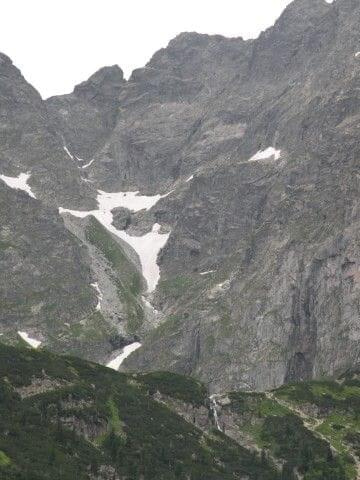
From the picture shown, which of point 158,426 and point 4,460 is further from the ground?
point 158,426

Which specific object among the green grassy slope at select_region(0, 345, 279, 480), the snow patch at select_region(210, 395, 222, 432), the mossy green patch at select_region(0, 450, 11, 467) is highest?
the snow patch at select_region(210, 395, 222, 432)

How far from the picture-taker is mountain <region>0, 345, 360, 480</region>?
94.6 metres

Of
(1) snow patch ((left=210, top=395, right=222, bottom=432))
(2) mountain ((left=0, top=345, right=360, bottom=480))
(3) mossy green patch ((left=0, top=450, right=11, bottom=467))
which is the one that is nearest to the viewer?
(3) mossy green patch ((left=0, top=450, right=11, bottom=467))

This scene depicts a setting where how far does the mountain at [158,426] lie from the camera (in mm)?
94562

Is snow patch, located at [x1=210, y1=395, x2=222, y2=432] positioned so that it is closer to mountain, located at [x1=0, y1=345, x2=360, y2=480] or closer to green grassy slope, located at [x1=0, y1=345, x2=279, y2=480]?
mountain, located at [x1=0, y1=345, x2=360, y2=480]

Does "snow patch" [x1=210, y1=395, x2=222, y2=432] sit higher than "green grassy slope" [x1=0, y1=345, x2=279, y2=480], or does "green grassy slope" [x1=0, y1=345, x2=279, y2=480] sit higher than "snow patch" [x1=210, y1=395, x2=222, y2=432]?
"snow patch" [x1=210, y1=395, x2=222, y2=432]

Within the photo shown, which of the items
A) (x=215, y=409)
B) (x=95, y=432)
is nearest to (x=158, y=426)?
(x=95, y=432)

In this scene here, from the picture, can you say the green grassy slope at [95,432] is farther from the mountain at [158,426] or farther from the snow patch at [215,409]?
the snow patch at [215,409]

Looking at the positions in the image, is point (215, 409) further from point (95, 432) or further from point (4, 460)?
point (4, 460)

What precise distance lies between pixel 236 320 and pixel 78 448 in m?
97.7

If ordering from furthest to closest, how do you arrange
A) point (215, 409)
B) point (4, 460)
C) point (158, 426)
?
point (215, 409) → point (158, 426) → point (4, 460)

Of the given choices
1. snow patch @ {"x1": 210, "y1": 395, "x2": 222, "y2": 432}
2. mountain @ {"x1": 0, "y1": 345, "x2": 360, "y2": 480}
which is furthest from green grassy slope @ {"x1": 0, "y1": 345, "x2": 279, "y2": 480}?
snow patch @ {"x1": 210, "y1": 395, "x2": 222, "y2": 432}

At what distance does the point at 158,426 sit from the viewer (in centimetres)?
11450

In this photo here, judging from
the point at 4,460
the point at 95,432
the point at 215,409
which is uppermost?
the point at 215,409
